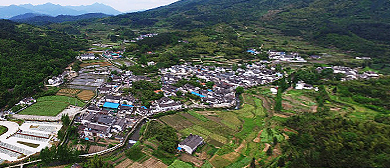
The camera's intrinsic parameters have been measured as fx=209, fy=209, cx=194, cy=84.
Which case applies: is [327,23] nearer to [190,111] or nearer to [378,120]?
[378,120]

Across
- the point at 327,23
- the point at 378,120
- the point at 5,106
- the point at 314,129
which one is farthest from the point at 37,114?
the point at 327,23

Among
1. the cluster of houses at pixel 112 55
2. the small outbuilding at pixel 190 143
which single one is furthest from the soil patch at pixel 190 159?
the cluster of houses at pixel 112 55

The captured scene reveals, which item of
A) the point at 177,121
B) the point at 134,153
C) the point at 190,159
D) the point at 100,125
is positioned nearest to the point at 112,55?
the point at 100,125

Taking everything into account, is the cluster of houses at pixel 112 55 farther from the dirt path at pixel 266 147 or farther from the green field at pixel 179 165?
the dirt path at pixel 266 147

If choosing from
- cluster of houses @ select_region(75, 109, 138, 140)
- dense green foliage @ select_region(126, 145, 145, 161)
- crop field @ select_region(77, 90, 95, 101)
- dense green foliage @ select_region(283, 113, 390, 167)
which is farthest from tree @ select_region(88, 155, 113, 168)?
crop field @ select_region(77, 90, 95, 101)

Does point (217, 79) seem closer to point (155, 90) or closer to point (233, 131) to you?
point (155, 90)

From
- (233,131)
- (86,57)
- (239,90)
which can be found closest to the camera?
(233,131)

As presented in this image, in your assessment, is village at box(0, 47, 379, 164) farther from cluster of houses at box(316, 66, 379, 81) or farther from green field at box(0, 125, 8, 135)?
green field at box(0, 125, 8, 135)
